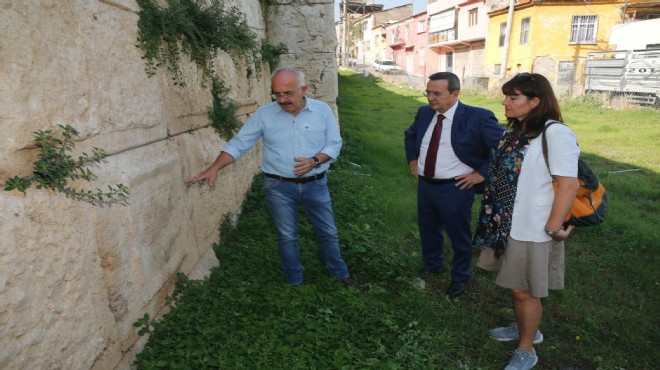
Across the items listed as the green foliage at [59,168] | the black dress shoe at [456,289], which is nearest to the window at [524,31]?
the black dress shoe at [456,289]

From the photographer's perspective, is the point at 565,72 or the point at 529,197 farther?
the point at 565,72

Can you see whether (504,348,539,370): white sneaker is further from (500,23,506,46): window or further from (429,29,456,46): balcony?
(429,29,456,46): balcony

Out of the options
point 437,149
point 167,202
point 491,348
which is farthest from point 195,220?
point 491,348

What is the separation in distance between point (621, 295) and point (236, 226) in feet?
12.2

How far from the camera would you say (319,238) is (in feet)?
11.5

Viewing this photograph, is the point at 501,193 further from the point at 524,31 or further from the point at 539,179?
the point at 524,31

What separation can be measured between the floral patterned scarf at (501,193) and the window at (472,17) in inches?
1229

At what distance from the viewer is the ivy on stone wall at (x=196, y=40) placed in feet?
8.26

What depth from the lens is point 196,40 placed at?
3.03 metres

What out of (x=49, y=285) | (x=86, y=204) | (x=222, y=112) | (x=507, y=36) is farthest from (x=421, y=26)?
(x=49, y=285)

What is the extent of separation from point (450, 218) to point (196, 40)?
2518 mm

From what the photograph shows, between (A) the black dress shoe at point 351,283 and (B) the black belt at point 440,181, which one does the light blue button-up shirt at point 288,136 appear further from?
(A) the black dress shoe at point 351,283

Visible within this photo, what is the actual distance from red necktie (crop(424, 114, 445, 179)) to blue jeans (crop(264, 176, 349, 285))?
0.89 metres

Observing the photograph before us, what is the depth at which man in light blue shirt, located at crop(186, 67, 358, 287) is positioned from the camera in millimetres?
3061
